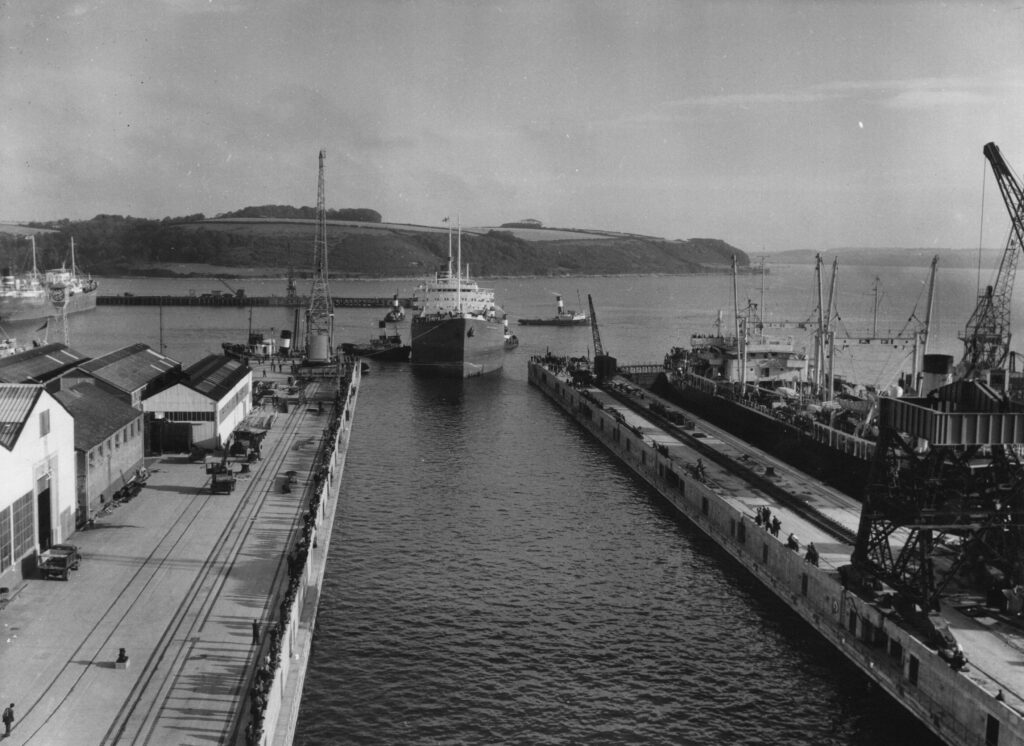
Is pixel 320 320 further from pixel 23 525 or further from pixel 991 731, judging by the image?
pixel 991 731

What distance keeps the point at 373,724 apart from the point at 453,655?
14.5 ft

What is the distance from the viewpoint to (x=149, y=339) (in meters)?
129

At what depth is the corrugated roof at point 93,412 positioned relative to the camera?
35.5 meters

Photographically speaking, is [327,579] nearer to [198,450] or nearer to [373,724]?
[373,724]

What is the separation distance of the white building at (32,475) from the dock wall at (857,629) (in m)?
23.3

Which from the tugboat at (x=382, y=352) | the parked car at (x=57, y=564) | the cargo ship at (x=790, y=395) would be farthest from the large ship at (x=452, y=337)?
the parked car at (x=57, y=564)

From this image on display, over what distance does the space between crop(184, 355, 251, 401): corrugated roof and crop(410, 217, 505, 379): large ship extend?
38.4 m

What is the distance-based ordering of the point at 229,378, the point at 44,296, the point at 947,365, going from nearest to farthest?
the point at 947,365, the point at 229,378, the point at 44,296

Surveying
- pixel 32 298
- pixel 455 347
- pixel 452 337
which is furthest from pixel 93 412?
pixel 32 298

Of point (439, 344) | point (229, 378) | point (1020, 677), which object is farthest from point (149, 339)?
point (1020, 677)

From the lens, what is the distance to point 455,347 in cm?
9562

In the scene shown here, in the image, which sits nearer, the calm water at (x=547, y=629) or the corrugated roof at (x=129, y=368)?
the calm water at (x=547, y=629)

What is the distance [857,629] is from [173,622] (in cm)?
1855

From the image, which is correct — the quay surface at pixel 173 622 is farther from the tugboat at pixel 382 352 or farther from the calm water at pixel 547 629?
the tugboat at pixel 382 352
